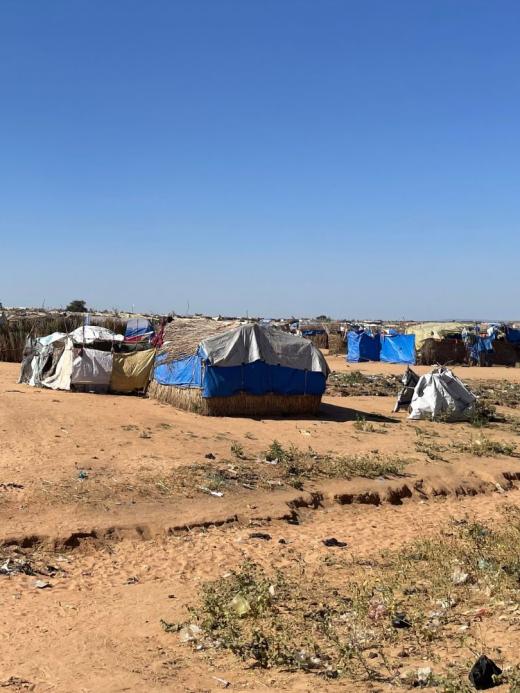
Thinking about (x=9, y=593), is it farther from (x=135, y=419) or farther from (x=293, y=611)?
(x=135, y=419)

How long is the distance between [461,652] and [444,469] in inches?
315

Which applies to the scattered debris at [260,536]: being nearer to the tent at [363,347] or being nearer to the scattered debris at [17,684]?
the scattered debris at [17,684]

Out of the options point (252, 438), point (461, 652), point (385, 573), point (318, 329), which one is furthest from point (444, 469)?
point (318, 329)

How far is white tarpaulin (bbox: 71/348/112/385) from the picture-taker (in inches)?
800

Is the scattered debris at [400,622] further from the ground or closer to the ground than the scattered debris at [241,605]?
further from the ground

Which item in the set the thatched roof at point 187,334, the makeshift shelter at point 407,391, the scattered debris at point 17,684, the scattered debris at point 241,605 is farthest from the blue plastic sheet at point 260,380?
the scattered debris at point 17,684

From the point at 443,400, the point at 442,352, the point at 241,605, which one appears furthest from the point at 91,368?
the point at 442,352

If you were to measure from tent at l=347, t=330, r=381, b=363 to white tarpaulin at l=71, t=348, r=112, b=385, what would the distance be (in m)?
21.6

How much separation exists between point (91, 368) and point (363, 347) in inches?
882

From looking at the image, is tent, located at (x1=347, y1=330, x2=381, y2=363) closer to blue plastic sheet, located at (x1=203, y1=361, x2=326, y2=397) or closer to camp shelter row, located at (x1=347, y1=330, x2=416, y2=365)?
camp shelter row, located at (x1=347, y1=330, x2=416, y2=365)

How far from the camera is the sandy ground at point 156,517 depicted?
5.59 metres

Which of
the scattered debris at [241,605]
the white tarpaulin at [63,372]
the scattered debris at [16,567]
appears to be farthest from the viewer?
the white tarpaulin at [63,372]

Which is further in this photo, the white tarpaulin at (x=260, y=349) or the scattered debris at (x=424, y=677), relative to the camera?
the white tarpaulin at (x=260, y=349)

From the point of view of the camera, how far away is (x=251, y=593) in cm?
676
